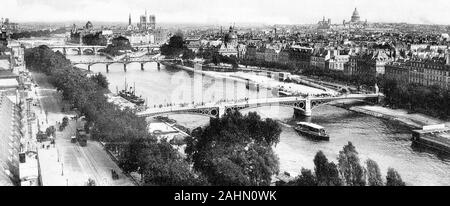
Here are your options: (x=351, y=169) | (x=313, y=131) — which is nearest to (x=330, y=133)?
(x=313, y=131)

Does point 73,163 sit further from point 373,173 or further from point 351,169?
point 373,173

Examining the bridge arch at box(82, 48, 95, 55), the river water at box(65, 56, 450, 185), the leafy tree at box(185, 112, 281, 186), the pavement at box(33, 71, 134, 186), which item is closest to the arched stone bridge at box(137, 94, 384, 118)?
the river water at box(65, 56, 450, 185)

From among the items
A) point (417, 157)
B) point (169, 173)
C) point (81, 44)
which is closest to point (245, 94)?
point (417, 157)

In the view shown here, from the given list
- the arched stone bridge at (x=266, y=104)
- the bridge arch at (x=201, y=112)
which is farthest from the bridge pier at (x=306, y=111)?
the bridge arch at (x=201, y=112)

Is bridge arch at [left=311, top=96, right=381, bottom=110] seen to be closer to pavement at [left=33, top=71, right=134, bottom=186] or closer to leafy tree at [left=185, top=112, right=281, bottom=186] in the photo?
pavement at [left=33, top=71, right=134, bottom=186]

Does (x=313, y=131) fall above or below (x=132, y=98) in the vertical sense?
below
